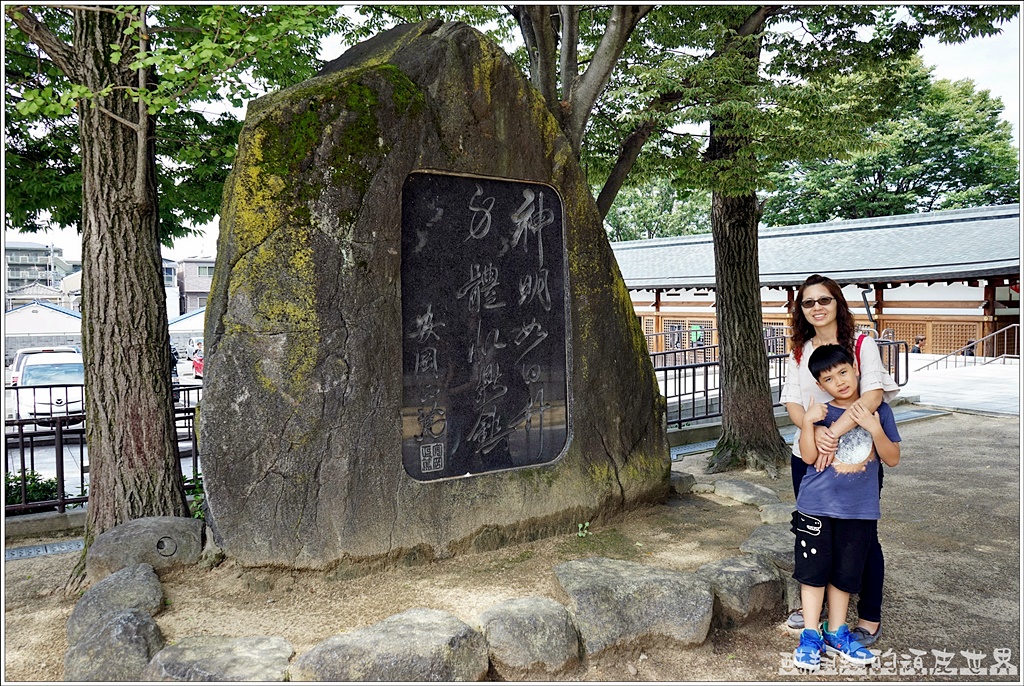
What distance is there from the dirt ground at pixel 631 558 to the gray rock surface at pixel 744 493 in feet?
0.38

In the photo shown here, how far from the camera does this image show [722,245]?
844 cm

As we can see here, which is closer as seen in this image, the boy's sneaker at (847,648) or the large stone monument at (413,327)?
the boy's sneaker at (847,648)

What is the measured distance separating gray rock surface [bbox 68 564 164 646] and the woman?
352 cm

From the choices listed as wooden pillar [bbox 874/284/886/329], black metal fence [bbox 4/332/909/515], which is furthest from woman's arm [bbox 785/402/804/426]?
wooden pillar [bbox 874/284/886/329]

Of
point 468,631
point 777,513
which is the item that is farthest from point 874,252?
point 468,631

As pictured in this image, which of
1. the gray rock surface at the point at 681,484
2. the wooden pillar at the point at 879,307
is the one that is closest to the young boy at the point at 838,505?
the gray rock surface at the point at 681,484

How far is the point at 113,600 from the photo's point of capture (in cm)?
381

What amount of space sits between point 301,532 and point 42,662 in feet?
4.79

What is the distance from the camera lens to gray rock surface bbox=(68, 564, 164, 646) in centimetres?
364

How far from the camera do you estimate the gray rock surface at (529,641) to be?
141 inches

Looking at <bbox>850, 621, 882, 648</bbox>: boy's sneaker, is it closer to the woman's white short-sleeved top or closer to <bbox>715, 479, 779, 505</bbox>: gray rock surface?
the woman's white short-sleeved top

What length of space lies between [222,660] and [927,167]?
2961cm

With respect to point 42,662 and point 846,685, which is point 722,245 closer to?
point 846,685

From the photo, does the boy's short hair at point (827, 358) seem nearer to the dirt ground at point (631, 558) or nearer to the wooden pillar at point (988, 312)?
the dirt ground at point (631, 558)
